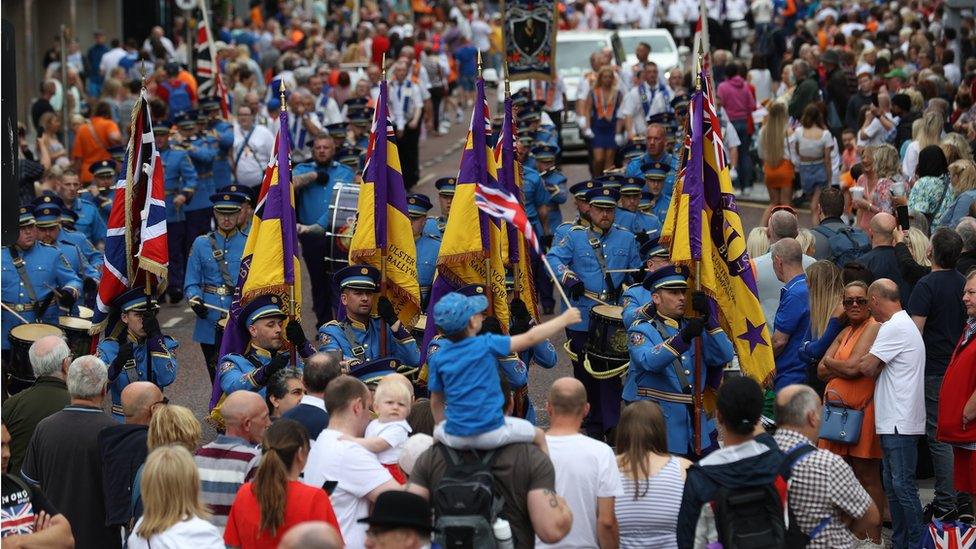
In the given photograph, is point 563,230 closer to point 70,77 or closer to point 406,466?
point 406,466

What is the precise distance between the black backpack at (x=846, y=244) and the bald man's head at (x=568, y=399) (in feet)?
18.8

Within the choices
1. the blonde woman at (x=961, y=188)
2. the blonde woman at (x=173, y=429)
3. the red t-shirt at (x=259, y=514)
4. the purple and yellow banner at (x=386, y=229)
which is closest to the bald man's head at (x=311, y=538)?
the red t-shirt at (x=259, y=514)

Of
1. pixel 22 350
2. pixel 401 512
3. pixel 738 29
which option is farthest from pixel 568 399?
pixel 738 29

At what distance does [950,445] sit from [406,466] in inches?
161

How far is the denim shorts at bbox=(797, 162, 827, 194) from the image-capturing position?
19.4 m

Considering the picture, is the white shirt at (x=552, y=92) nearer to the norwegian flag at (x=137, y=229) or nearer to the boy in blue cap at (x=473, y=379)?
the norwegian flag at (x=137, y=229)

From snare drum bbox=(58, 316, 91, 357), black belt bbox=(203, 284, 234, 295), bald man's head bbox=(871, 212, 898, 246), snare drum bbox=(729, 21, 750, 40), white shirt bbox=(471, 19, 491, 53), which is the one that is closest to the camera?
bald man's head bbox=(871, 212, 898, 246)

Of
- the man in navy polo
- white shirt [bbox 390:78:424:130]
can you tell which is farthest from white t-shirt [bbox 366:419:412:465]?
white shirt [bbox 390:78:424:130]

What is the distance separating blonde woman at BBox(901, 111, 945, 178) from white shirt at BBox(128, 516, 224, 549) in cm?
977

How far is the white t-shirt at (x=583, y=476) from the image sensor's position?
24.1 feet

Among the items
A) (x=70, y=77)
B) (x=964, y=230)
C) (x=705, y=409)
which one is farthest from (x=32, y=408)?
(x=70, y=77)

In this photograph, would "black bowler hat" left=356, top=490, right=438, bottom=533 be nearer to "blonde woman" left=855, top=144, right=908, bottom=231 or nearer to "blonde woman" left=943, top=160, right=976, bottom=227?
"blonde woman" left=943, top=160, right=976, bottom=227

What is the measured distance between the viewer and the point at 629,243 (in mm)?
13484

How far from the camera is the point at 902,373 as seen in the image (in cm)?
987
